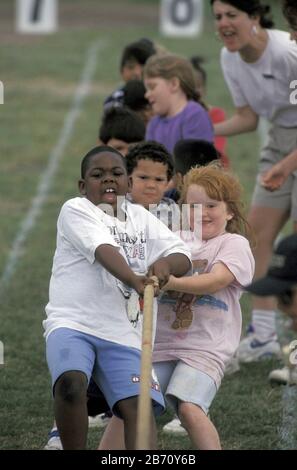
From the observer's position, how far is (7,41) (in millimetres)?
28578

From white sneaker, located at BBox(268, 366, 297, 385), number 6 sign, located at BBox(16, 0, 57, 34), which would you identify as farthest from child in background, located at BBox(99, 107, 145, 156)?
number 6 sign, located at BBox(16, 0, 57, 34)

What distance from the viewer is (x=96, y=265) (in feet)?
17.5

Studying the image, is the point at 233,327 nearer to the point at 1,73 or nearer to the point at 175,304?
the point at 175,304

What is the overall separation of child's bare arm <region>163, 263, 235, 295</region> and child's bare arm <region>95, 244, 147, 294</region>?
9.4 inches

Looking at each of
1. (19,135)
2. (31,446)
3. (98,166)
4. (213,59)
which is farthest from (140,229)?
(213,59)

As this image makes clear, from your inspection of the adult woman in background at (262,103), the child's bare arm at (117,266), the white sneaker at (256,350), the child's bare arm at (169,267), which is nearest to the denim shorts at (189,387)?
the child's bare arm at (169,267)

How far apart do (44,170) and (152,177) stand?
950cm

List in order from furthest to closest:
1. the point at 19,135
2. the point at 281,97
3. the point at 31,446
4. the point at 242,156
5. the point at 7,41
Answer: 1. the point at 7,41
2. the point at 19,135
3. the point at 242,156
4. the point at 281,97
5. the point at 31,446

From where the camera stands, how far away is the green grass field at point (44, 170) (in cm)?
670

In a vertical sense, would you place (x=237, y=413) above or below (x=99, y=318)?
below

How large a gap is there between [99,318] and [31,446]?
119 centimetres

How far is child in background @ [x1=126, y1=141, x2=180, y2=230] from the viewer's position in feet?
20.5

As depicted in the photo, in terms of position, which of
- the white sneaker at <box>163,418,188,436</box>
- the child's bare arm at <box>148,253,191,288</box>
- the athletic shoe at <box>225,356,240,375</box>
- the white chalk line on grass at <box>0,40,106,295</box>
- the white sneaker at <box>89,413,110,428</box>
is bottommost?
the white chalk line on grass at <box>0,40,106,295</box>

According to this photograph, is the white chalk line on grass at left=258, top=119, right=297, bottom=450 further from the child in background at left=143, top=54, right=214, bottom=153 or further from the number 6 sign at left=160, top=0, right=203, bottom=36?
the number 6 sign at left=160, top=0, right=203, bottom=36
